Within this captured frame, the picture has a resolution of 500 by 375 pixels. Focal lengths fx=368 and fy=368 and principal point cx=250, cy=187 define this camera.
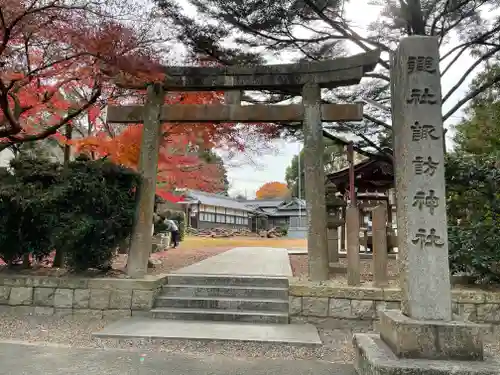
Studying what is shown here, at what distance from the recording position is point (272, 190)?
202 ft

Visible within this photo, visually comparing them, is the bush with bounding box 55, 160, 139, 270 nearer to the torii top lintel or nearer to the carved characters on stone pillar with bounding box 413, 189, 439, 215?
the torii top lintel

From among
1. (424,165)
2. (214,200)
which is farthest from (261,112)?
(214,200)

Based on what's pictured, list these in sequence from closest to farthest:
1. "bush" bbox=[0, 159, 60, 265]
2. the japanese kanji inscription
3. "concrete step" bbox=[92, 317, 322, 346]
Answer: the japanese kanji inscription → "concrete step" bbox=[92, 317, 322, 346] → "bush" bbox=[0, 159, 60, 265]

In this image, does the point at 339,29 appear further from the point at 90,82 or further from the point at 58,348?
the point at 58,348

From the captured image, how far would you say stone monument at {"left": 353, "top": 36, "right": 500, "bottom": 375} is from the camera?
128 inches

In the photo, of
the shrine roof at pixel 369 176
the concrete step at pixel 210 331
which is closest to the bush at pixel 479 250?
the concrete step at pixel 210 331

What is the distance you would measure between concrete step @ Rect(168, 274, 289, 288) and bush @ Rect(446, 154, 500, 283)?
9.34ft

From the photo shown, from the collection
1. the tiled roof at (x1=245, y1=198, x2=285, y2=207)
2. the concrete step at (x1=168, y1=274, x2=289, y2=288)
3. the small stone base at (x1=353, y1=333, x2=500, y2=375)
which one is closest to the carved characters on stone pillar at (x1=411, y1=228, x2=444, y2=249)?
the small stone base at (x1=353, y1=333, x2=500, y2=375)

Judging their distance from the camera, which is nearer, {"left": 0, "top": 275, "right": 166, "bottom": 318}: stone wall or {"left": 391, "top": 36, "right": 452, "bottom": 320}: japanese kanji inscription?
{"left": 391, "top": 36, "right": 452, "bottom": 320}: japanese kanji inscription

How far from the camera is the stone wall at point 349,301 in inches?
214

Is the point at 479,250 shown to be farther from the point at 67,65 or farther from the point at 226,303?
the point at 67,65

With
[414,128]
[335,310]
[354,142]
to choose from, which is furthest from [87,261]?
[354,142]

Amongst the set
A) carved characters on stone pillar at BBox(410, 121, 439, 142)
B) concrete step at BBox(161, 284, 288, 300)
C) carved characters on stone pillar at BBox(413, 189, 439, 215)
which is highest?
carved characters on stone pillar at BBox(410, 121, 439, 142)

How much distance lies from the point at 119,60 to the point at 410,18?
5.77 metres
